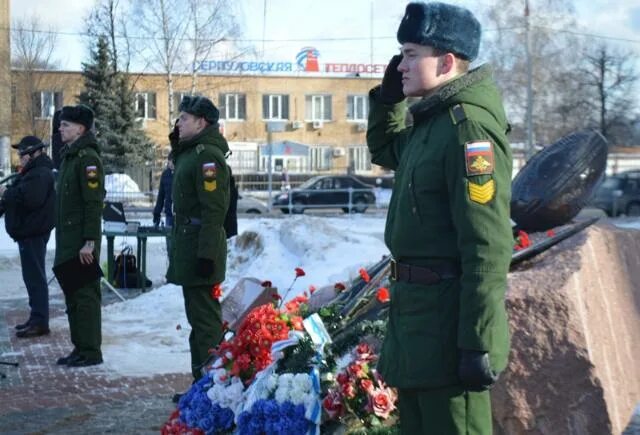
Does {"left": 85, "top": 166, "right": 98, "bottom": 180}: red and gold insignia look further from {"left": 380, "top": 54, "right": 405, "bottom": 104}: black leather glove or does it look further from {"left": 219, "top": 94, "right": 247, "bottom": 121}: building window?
{"left": 219, "top": 94, "right": 247, "bottom": 121}: building window

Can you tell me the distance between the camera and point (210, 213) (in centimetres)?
611

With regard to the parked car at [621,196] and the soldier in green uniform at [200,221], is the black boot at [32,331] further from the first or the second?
the parked car at [621,196]

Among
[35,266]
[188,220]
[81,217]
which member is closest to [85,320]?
[81,217]

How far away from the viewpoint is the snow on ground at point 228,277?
8.24 metres

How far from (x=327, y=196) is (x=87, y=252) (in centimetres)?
2569

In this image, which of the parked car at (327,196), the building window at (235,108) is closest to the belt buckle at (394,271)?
the parked car at (327,196)

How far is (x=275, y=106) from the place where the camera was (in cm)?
5706

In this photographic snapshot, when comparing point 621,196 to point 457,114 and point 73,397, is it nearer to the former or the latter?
point 73,397

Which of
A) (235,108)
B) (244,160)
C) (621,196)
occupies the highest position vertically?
(235,108)

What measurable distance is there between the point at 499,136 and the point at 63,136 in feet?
17.7

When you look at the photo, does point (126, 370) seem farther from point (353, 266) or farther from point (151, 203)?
point (151, 203)

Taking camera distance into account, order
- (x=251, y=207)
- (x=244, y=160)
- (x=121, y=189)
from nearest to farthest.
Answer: (x=251, y=207) → (x=121, y=189) → (x=244, y=160)

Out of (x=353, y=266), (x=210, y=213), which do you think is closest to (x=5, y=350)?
(x=210, y=213)

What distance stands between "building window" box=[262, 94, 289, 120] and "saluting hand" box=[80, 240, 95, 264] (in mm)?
49378
